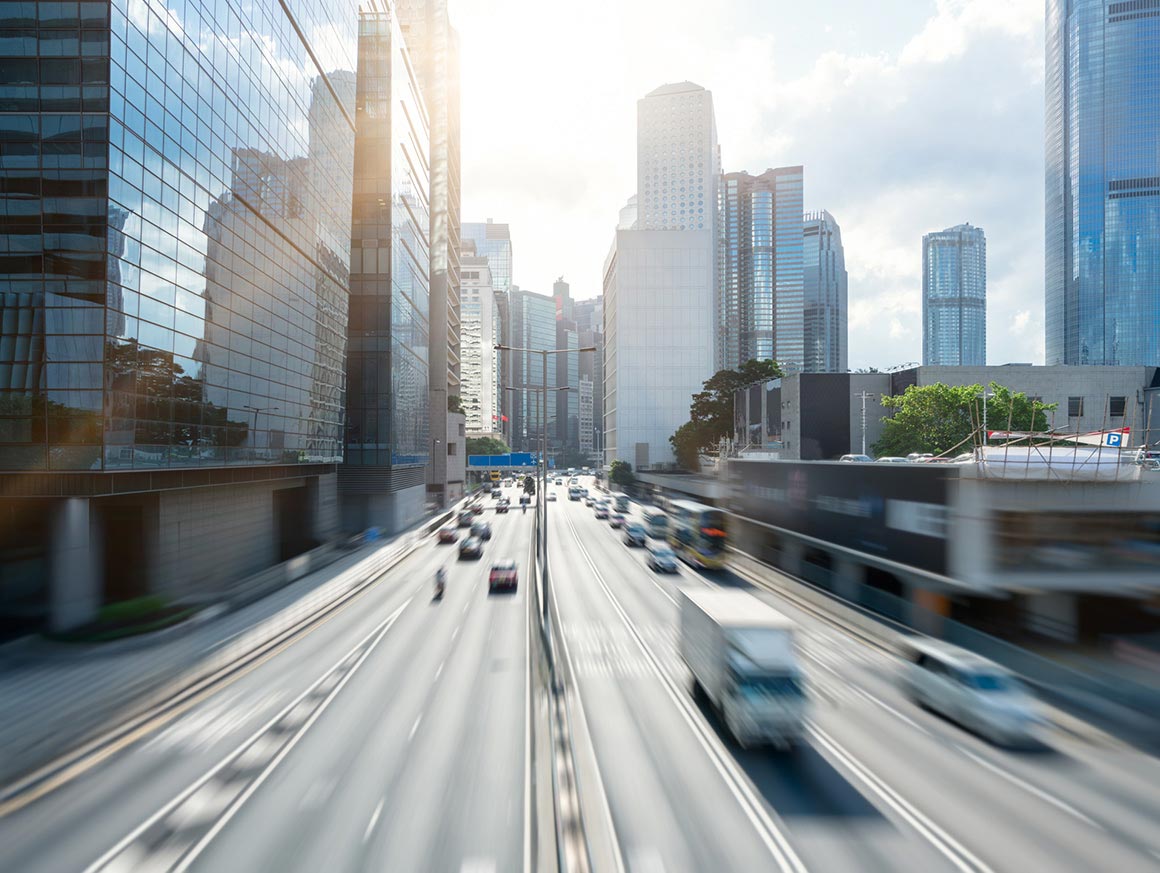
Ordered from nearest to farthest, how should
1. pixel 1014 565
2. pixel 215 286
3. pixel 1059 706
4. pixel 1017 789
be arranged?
pixel 1017 789, pixel 1059 706, pixel 1014 565, pixel 215 286

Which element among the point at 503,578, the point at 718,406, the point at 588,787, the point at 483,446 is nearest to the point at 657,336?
the point at 718,406

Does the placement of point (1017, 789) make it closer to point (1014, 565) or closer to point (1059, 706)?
point (1059, 706)

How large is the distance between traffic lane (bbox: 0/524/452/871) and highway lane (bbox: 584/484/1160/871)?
484 inches

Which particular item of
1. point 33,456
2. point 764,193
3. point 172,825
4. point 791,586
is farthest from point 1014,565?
point 764,193

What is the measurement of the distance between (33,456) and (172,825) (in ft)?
51.4

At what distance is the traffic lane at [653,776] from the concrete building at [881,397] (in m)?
36.9

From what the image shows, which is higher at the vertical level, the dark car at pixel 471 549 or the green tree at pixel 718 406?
the green tree at pixel 718 406

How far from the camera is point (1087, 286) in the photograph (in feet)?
464

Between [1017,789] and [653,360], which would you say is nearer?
[1017,789]

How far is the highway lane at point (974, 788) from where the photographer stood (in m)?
9.85

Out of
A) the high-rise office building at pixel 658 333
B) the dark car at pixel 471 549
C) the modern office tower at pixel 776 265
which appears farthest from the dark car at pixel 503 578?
the modern office tower at pixel 776 265

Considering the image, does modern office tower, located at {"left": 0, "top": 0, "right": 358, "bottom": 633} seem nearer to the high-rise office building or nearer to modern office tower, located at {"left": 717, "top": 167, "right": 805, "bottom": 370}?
the high-rise office building

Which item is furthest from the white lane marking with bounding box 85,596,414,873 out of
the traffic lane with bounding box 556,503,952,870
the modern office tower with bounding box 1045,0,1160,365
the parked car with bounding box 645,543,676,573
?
the modern office tower with bounding box 1045,0,1160,365

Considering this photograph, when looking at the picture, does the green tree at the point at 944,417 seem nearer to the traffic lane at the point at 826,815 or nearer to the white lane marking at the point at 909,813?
the traffic lane at the point at 826,815
